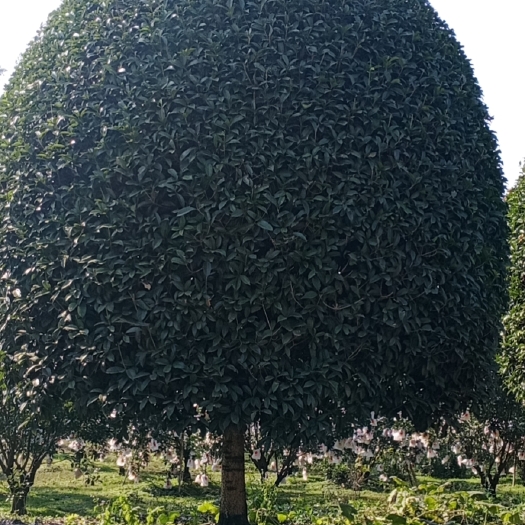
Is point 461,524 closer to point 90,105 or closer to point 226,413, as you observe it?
point 226,413

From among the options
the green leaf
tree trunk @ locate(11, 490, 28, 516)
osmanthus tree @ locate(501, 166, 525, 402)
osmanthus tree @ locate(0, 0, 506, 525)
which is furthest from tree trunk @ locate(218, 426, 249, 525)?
tree trunk @ locate(11, 490, 28, 516)

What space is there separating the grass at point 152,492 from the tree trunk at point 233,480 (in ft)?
19.1

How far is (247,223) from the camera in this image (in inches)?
167

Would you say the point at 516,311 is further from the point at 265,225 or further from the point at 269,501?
the point at 265,225

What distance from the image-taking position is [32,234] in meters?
4.69

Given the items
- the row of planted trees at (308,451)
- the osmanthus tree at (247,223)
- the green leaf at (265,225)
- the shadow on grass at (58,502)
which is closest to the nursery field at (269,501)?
the shadow on grass at (58,502)

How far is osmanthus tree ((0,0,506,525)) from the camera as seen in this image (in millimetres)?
4230

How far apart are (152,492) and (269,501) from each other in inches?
369

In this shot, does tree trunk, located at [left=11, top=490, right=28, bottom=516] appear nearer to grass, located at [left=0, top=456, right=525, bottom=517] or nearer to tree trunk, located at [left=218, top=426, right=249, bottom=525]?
grass, located at [left=0, top=456, right=525, bottom=517]

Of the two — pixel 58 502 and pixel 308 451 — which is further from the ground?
pixel 308 451

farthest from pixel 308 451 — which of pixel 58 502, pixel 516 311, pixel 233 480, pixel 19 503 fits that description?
pixel 233 480

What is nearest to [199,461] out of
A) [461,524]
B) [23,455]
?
[23,455]

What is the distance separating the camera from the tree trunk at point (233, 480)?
17.1 feet

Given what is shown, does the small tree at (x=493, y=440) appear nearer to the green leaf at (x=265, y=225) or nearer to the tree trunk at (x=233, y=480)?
the tree trunk at (x=233, y=480)
